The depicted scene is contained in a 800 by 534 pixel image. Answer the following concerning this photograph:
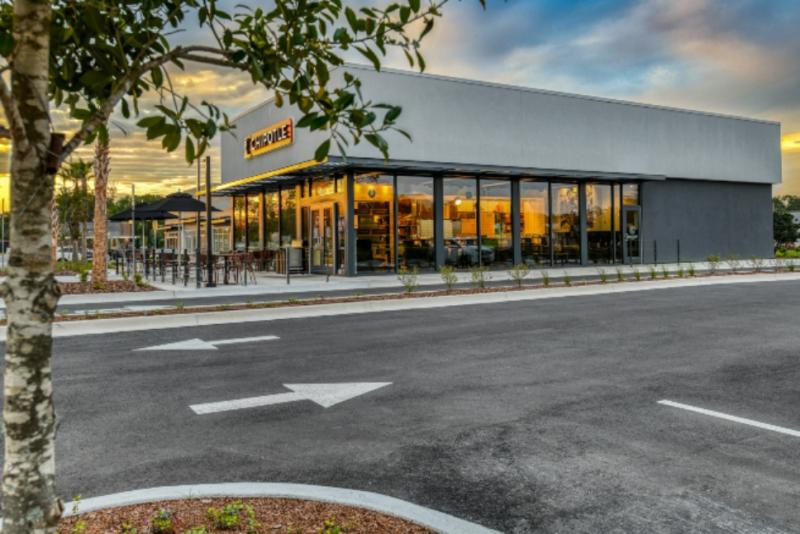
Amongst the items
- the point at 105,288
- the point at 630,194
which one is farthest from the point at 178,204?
the point at 630,194

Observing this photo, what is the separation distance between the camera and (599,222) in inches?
1191

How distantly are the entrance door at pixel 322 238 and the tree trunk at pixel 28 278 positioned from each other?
22.7 m

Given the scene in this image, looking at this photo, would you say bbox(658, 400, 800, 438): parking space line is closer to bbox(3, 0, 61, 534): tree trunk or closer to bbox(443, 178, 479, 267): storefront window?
bbox(3, 0, 61, 534): tree trunk

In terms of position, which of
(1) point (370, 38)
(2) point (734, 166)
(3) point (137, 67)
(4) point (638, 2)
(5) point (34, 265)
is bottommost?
(5) point (34, 265)

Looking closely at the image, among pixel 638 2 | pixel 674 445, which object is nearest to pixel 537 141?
pixel 638 2

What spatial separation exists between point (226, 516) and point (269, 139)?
24.7 metres

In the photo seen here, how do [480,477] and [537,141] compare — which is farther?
[537,141]

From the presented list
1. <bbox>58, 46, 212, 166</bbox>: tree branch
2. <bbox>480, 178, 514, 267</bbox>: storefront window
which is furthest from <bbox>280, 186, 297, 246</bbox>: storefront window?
<bbox>58, 46, 212, 166</bbox>: tree branch

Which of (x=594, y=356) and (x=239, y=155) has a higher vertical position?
(x=239, y=155)

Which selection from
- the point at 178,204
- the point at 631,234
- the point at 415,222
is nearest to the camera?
the point at 178,204

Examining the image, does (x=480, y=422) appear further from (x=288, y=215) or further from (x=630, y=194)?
(x=630, y=194)

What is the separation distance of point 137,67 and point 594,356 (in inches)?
297

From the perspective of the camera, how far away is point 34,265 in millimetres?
2340

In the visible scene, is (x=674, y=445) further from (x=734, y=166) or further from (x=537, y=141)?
(x=734, y=166)
